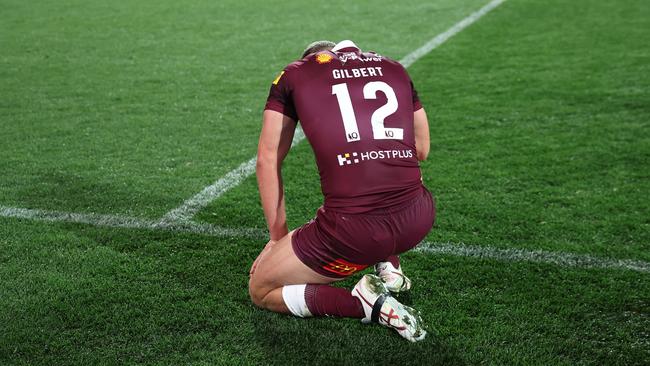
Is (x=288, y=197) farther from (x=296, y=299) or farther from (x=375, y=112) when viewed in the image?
(x=375, y=112)

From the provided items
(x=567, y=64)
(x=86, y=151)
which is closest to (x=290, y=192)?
(x=86, y=151)

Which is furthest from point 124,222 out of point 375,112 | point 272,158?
point 375,112

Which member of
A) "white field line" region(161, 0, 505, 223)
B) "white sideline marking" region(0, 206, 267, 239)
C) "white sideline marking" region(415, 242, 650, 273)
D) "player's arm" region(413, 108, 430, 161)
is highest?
"player's arm" region(413, 108, 430, 161)

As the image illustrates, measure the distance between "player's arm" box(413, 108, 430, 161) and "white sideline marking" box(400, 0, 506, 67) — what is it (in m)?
5.28

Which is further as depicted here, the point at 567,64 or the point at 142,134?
the point at 567,64

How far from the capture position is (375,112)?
3.14 meters

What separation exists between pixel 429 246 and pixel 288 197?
1.10 meters

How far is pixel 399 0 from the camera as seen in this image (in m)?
13.7

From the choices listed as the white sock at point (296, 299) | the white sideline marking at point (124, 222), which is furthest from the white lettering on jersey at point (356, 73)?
the white sideline marking at point (124, 222)

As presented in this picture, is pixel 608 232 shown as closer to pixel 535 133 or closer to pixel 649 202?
pixel 649 202

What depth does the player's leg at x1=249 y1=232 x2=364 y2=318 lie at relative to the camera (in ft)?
10.5

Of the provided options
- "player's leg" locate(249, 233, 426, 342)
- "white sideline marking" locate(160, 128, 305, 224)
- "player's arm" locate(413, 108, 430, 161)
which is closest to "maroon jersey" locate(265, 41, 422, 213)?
"player's arm" locate(413, 108, 430, 161)

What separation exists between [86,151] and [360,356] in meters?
3.38

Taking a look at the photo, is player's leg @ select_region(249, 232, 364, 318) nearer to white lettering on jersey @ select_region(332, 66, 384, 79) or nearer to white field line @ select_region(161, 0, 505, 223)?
white lettering on jersey @ select_region(332, 66, 384, 79)
